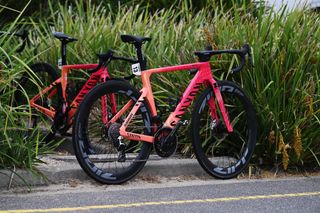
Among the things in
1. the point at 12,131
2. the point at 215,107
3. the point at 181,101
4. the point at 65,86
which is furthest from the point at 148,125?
the point at 65,86

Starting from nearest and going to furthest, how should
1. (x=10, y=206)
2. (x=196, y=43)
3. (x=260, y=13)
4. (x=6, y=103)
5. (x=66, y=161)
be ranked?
(x=10, y=206) → (x=6, y=103) → (x=66, y=161) → (x=260, y=13) → (x=196, y=43)

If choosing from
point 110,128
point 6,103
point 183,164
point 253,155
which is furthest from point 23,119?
point 253,155

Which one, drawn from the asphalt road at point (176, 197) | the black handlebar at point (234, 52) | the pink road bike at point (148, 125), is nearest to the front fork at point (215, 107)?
the pink road bike at point (148, 125)

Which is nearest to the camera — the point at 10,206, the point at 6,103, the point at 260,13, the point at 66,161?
the point at 10,206

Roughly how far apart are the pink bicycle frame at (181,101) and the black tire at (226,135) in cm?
9

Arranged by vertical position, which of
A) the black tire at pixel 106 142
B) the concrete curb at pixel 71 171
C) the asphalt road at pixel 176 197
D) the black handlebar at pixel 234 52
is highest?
the black handlebar at pixel 234 52

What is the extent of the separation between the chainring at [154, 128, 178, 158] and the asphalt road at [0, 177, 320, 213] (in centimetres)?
33

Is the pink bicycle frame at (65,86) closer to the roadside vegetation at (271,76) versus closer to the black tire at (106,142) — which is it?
the roadside vegetation at (271,76)

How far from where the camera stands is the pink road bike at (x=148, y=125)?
7.14 m

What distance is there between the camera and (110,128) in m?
7.21

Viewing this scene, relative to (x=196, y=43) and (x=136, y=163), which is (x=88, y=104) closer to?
(x=136, y=163)

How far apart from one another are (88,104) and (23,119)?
70cm

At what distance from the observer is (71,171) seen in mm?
7164

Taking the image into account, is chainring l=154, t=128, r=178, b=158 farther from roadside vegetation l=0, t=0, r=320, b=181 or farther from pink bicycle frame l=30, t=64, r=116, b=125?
pink bicycle frame l=30, t=64, r=116, b=125
